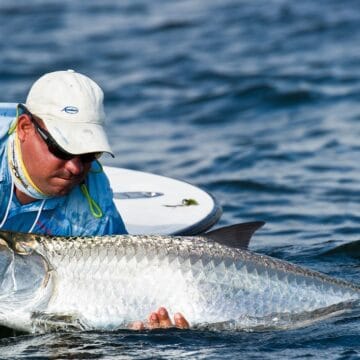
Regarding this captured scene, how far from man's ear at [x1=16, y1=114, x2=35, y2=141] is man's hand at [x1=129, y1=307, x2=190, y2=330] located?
1229 millimetres

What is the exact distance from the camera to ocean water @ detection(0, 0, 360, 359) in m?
6.50

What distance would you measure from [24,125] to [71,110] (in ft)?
0.92

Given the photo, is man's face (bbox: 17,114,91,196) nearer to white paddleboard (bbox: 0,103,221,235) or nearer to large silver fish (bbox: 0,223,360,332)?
large silver fish (bbox: 0,223,360,332)

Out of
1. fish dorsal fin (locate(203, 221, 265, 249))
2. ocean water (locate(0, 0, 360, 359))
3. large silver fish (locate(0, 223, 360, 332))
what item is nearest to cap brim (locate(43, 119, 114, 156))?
large silver fish (locate(0, 223, 360, 332))

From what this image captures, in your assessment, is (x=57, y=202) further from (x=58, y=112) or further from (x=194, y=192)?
(x=194, y=192)

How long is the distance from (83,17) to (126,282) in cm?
1863

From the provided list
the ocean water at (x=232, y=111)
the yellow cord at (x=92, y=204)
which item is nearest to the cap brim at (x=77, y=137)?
the yellow cord at (x=92, y=204)

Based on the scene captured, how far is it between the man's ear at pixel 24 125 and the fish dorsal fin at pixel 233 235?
115 centimetres

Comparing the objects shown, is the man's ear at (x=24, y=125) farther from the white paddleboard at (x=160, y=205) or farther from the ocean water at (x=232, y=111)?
the white paddleboard at (x=160, y=205)

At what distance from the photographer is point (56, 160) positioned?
6434 millimetres

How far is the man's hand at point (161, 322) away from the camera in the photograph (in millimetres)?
6203

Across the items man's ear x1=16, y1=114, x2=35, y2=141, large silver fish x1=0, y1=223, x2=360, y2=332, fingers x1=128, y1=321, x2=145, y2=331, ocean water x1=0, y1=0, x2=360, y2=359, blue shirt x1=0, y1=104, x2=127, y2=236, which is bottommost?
fingers x1=128, y1=321, x2=145, y2=331

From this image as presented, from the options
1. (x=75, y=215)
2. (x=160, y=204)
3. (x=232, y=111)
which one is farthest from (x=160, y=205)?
(x=232, y=111)

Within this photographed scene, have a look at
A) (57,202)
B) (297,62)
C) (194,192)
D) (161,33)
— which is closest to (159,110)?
(297,62)
